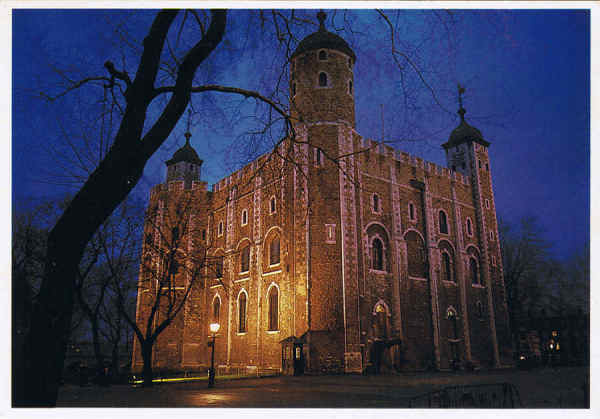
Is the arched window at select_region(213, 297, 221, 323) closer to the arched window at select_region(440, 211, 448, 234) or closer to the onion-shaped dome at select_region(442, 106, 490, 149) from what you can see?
the arched window at select_region(440, 211, 448, 234)

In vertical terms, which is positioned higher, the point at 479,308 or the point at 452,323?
the point at 479,308

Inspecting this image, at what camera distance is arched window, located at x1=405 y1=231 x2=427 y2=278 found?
20.3 meters

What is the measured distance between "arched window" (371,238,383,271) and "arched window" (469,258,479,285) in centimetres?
650

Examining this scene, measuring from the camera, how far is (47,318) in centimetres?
368

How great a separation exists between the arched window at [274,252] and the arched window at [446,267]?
7987 millimetres

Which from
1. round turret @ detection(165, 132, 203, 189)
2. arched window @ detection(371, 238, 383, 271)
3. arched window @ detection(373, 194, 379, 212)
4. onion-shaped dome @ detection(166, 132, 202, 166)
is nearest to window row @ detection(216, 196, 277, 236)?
round turret @ detection(165, 132, 203, 189)

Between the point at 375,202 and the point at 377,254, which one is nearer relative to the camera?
the point at 377,254

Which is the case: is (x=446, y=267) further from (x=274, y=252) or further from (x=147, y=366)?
(x=147, y=366)

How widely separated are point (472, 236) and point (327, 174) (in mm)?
10398

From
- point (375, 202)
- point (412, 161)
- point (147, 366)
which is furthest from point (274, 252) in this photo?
point (147, 366)

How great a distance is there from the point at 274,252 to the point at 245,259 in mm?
2794

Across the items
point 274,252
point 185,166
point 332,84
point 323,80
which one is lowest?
point 274,252

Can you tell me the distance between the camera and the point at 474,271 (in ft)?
76.9

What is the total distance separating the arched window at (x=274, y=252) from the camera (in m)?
19.8
